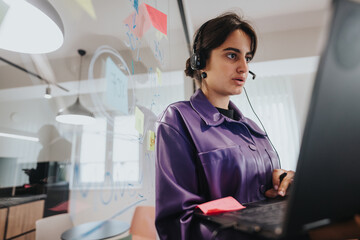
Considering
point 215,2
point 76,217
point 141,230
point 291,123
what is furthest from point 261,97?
point 76,217

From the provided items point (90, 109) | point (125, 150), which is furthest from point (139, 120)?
point (90, 109)

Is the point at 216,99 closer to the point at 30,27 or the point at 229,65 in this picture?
the point at 229,65

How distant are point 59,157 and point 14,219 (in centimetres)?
13

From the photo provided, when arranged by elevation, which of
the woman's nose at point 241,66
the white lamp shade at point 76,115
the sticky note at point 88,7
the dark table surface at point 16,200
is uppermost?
the sticky note at point 88,7

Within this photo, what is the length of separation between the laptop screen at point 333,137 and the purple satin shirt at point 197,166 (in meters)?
0.30

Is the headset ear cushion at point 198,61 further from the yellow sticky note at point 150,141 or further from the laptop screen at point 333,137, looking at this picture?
the laptop screen at point 333,137

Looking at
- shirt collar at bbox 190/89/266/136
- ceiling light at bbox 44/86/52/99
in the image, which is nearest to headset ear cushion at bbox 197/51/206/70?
A: shirt collar at bbox 190/89/266/136

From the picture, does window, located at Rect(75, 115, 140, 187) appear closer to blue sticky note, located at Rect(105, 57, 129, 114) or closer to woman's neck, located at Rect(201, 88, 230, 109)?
blue sticky note, located at Rect(105, 57, 129, 114)

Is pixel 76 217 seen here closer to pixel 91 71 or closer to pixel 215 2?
pixel 91 71

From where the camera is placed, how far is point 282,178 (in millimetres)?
665

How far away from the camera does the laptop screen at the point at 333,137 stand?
0.19m

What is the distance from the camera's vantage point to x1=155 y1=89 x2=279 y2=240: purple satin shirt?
0.52 metres

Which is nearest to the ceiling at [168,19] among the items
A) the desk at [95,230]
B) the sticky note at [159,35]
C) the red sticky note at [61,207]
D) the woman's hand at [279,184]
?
the sticky note at [159,35]

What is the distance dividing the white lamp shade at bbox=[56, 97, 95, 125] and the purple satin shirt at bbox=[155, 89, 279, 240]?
20cm
